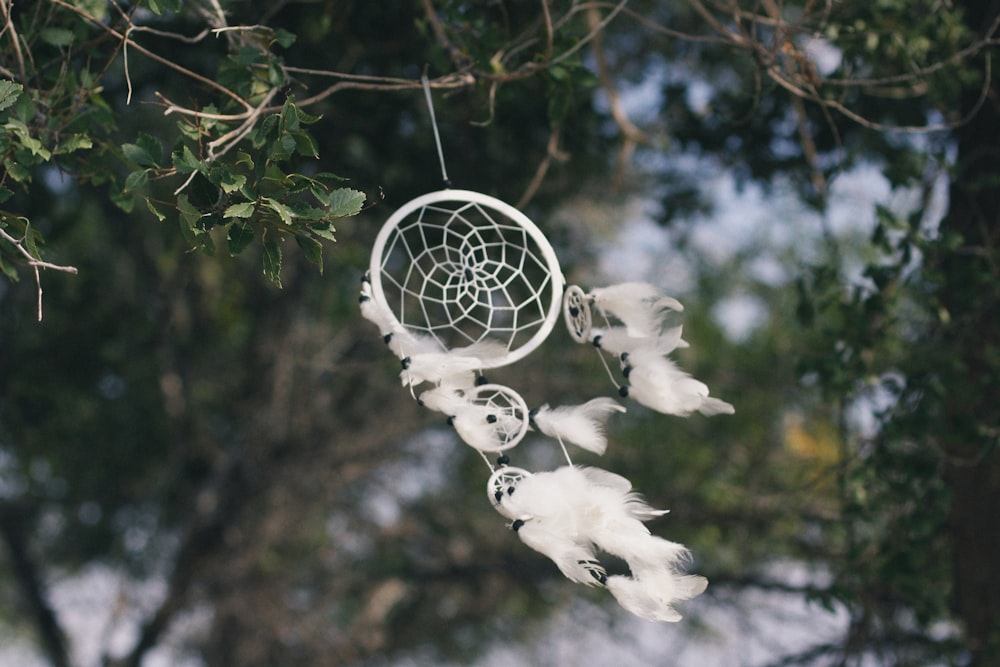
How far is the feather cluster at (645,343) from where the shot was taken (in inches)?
76.5

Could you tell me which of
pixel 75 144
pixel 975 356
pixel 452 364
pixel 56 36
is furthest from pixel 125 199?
pixel 975 356

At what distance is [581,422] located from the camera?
1935 mm

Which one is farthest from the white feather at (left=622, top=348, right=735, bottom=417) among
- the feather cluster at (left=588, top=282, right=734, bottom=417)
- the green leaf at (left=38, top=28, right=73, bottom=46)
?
the green leaf at (left=38, top=28, right=73, bottom=46)

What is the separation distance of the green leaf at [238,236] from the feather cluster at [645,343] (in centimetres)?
72

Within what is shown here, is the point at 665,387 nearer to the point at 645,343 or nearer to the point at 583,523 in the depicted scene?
the point at 645,343

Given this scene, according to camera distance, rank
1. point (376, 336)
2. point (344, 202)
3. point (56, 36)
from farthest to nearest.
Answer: point (376, 336), point (56, 36), point (344, 202)

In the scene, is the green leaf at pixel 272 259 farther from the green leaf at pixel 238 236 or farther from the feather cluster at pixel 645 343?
the feather cluster at pixel 645 343

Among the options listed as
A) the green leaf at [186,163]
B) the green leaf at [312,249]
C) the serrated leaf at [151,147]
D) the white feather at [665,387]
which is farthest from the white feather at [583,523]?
the serrated leaf at [151,147]

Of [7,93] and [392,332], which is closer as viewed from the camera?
[7,93]

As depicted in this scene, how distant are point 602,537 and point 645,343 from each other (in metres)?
0.45

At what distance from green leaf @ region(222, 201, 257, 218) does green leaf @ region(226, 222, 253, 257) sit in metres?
0.07

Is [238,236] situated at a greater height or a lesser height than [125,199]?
greater

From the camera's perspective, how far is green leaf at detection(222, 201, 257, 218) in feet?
5.90

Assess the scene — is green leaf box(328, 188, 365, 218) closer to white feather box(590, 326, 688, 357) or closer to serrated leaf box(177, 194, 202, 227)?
serrated leaf box(177, 194, 202, 227)
